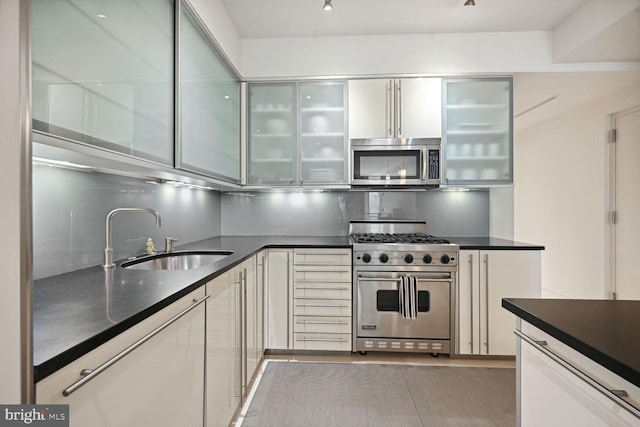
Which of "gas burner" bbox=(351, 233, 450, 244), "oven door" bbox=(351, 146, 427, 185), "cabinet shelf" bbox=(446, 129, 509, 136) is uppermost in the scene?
"cabinet shelf" bbox=(446, 129, 509, 136)

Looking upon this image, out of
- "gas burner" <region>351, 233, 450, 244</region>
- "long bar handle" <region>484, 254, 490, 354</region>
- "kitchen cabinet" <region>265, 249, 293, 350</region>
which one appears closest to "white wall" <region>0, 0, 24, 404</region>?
"kitchen cabinet" <region>265, 249, 293, 350</region>

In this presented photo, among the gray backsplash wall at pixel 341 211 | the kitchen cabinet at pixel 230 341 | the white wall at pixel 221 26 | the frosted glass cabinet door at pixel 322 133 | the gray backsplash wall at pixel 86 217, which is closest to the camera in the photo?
the gray backsplash wall at pixel 86 217

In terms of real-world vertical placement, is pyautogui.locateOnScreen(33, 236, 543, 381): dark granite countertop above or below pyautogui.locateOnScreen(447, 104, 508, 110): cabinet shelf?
below

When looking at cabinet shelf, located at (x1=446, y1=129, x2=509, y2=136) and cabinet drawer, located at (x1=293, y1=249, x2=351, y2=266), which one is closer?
cabinet drawer, located at (x1=293, y1=249, x2=351, y2=266)

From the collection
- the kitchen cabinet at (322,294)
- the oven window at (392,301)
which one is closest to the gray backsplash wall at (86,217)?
the kitchen cabinet at (322,294)

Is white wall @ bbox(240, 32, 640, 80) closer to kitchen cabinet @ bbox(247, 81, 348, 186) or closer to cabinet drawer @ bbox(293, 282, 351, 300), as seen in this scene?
kitchen cabinet @ bbox(247, 81, 348, 186)

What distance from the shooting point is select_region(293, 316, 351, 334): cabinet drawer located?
8.64 ft

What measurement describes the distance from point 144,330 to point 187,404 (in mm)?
449

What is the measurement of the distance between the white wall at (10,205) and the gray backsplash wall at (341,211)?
2.67m

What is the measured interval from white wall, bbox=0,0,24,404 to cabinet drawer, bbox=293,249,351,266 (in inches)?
82.9

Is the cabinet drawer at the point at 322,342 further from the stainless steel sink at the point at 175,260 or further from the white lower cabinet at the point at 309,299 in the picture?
the stainless steel sink at the point at 175,260

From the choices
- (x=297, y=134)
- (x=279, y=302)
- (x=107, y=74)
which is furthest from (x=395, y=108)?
(x=107, y=74)

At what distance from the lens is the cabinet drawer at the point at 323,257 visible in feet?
8.64

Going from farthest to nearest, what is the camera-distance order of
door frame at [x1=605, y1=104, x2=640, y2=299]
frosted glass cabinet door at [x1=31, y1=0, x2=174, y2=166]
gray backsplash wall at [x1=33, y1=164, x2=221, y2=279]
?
1. door frame at [x1=605, y1=104, x2=640, y2=299]
2. gray backsplash wall at [x1=33, y1=164, x2=221, y2=279]
3. frosted glass cabinet door at [x1=31, y1=0, x2=174, y2=166]
